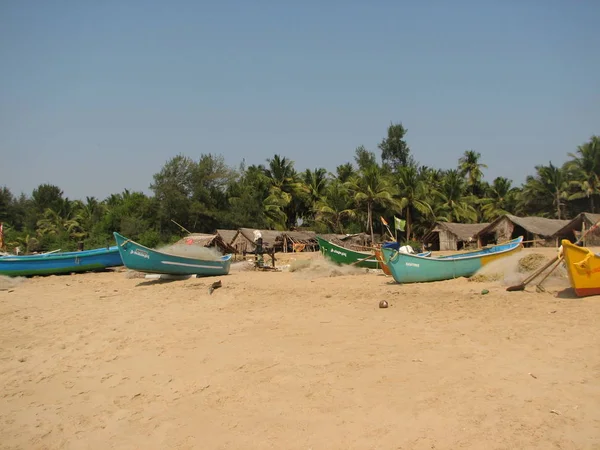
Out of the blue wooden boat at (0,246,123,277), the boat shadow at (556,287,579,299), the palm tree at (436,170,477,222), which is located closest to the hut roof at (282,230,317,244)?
the palm tree at (436,170,477,222)

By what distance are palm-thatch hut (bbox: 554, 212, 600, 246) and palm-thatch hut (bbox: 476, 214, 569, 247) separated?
856mm

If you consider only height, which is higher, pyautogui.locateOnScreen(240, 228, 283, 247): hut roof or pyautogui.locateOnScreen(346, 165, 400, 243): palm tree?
pyautogui.locateOnScreen(346, 165, 400, 243): palm tree

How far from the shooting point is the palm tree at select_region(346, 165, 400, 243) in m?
39.7

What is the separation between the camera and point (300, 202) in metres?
50.7

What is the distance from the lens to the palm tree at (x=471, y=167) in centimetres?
5228

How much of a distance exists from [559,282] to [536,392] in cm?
591

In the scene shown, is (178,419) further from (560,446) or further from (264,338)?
(560,446)

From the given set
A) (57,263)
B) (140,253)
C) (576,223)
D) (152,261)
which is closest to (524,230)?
(576,223)

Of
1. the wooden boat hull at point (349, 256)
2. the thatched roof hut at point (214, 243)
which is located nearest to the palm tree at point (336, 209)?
the thatched roof hut at point (214, 243)

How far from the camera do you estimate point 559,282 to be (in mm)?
9961

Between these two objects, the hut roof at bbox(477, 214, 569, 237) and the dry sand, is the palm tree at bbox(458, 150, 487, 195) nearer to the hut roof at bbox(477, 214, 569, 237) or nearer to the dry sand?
the hut roof at bbox(477, 214, 569, 237)

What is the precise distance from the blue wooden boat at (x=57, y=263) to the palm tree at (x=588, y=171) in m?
36.3

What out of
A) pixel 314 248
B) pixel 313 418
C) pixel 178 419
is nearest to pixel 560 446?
pixel 313 418

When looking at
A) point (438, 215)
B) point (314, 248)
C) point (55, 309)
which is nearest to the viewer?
point (55, 309)
